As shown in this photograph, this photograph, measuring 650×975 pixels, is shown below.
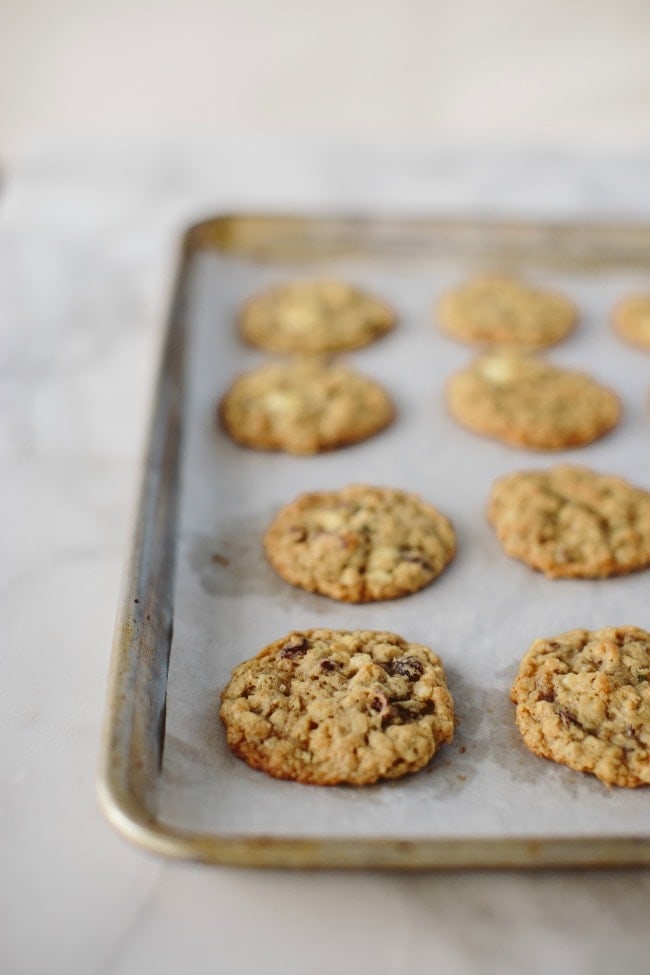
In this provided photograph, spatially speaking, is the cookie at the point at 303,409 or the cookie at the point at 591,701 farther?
the cookie at the point at 303,409

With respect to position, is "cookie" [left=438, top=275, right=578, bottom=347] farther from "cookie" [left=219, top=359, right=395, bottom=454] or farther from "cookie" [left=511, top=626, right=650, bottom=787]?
"cookie" [left=511, top=626, right=650, bottom=787]

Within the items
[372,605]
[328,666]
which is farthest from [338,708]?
[372,605]

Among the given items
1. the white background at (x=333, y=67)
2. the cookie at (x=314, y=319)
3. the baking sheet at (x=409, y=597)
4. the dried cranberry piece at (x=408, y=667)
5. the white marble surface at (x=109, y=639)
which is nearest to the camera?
the white marble surface at (x=109, y=639)

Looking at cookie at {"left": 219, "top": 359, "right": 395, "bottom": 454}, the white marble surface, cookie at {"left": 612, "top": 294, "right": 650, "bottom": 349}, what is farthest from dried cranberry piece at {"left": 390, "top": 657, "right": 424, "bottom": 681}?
cookie at {"left": 612, "top": 294, "right": 650, "bottom": 349}

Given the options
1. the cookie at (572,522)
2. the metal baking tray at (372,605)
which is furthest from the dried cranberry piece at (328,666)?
the cookie at (572,522)

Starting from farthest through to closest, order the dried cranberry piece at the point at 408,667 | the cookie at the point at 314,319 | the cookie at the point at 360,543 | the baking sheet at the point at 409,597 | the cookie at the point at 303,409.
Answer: the cookie at the point at 314,319 → the cookie at the point at 303,409 → the cookie at the point at 360,543 → the dried cranberry piece at the point at 408,667 → the baking sheet at the point at 409,597

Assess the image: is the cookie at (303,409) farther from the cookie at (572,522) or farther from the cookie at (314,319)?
the cookie at (572,522)

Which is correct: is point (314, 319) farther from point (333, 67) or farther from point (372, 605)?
point (333, 67)
